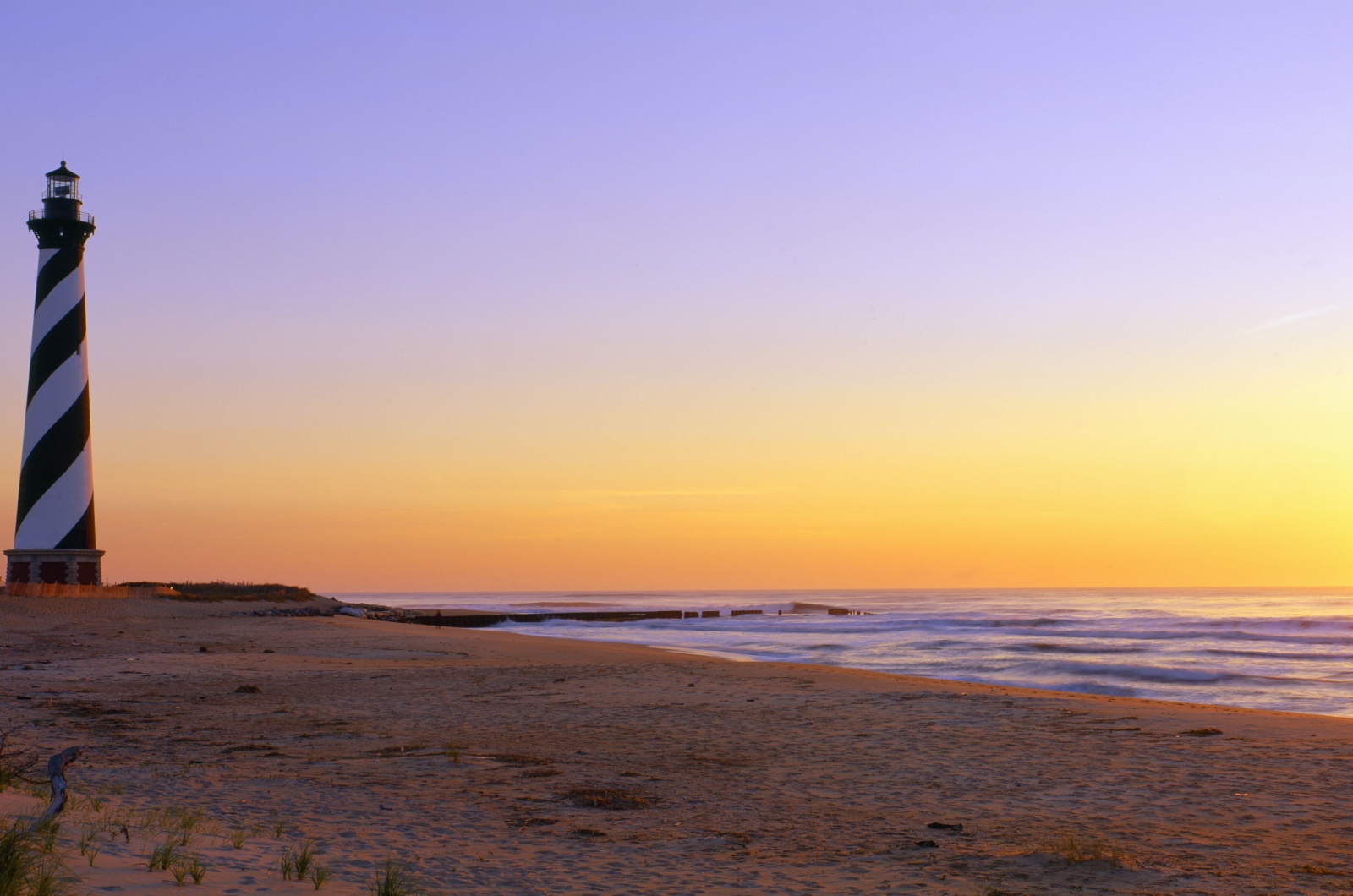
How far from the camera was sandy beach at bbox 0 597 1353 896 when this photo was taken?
6.63m

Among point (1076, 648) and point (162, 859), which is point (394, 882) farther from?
point (1076, 648)

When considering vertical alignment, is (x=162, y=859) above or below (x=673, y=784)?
above

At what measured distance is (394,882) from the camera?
18.4ft

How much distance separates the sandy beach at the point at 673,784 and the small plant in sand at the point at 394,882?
12cm

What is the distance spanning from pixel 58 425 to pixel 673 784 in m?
32.5

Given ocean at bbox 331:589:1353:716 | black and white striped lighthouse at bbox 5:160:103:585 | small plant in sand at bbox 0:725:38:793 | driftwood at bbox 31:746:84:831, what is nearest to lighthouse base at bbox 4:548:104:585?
black and white striped lighthouse at bbox 5:160:103:585

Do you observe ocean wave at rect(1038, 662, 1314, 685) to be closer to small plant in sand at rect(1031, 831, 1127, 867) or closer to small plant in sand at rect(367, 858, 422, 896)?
small plant in sand at rect(1031, 831, 1127, 867)

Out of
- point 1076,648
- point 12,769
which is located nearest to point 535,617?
point 1076,648

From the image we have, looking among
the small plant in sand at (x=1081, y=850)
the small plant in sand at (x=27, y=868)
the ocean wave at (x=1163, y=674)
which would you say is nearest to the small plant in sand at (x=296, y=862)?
the small plant in sand at (x=27, y=868)

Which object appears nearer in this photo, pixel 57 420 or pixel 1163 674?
pixel 1163 674

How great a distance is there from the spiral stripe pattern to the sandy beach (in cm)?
1900

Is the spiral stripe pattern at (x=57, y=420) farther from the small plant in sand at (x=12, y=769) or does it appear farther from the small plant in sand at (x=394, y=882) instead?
the small plant in sand at (x=394, y=882)

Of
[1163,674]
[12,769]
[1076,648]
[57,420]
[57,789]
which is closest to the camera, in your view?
[57,789]

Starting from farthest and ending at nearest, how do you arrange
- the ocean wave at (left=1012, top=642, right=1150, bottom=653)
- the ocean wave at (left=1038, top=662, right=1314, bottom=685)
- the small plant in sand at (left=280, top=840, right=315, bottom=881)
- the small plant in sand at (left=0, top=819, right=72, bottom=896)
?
1. the ocean wave at (left=1012, top=642, right=1150, bottom=653)
2. the ocean wave at (left=1038, top=662, right=1314, bottom=685)
3. the small plant in sand at (left=280, top=840, right=315, bottom=881)
4. the small plant in sand at (left=0, top=819, right=72, bottom=896)
